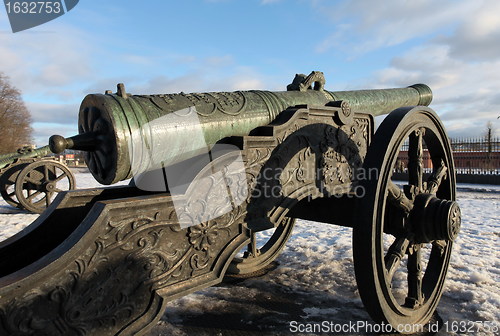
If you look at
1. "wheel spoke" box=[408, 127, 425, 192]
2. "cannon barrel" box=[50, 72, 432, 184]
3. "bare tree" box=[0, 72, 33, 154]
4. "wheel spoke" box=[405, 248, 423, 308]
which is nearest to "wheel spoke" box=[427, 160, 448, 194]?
"wheel spoke" box=[408, 127, 425, 192]

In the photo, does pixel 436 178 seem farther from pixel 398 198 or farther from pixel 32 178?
pixel 32 178

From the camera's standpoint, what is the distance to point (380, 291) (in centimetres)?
223

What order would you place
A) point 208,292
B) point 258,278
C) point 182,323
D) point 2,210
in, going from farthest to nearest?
point 2,210, point 258,278, point 208,292, point 182,323

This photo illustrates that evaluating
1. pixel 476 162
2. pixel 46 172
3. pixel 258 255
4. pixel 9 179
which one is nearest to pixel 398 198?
pixel 258 255

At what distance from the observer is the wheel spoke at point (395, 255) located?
2.42 metres

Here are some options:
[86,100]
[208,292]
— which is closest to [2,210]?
[208,292]

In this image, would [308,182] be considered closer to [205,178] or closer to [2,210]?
[205,178]

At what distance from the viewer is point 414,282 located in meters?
2.66

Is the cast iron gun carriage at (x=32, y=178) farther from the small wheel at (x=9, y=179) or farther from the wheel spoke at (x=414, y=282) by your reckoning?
the wheel spoke at (x=414, y=282)

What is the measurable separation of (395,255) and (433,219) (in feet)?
1.20

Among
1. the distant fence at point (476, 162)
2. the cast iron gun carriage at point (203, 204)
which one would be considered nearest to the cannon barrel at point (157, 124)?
the cast iron gun carriage at point (203, 204)

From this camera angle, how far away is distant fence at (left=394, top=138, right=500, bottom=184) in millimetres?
13602

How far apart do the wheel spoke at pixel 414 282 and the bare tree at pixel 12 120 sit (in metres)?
34.8

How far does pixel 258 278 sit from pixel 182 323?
3.63 ft
